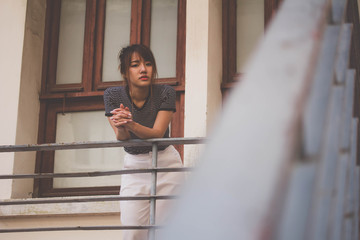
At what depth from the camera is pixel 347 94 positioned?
5.14 feet

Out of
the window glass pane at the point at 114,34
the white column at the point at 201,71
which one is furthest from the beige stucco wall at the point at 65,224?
the window glass pane at the point at 114,34

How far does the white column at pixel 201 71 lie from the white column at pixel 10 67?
149 cm

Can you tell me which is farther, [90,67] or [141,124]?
[90,67]

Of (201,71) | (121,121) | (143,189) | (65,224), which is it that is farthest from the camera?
(201,71)

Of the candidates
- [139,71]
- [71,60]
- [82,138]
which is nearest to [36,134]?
[82,138]

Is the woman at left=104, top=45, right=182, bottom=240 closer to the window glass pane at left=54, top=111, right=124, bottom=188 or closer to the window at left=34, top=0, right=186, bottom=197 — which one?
the window at left=34, top=0, right=186, bottom=197

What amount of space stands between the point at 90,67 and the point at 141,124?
211 cm

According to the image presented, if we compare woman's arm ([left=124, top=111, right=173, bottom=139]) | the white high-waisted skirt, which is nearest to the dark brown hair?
woman's arm ([left=124, top=111, right=173, bottom=139])

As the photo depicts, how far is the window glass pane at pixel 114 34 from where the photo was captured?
5656 mm

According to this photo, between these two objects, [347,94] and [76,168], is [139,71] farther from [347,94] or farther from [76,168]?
[347,94]

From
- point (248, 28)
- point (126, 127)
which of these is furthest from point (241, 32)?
point (126, 127)

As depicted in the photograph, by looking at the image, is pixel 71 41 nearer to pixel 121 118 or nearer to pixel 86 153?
pixel 86 153

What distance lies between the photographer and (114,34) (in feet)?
18.8

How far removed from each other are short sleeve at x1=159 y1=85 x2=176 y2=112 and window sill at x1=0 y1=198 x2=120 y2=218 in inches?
54.5
